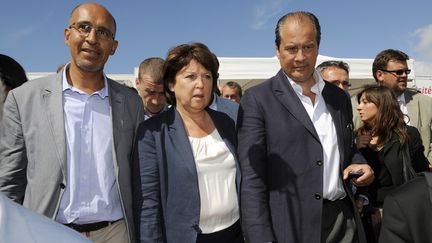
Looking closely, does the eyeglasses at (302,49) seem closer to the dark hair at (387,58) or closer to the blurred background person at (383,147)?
the blurred background person at (383,147)

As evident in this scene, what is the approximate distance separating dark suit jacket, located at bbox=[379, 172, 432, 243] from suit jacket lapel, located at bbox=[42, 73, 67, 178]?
1.59 metres

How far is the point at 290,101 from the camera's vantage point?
2.36 meters

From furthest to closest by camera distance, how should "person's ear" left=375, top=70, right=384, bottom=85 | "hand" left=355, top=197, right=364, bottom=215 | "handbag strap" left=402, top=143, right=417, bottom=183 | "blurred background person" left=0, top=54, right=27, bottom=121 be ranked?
"person's ear" left=375, top=70, right=384, bottom=85 → "handbag strap" left=402, top=143, right=417, bottom=183 → "blurred background person" left=0, top=54, right=27, bottom=121 → "hand" left=355, top=197, right=364, bottom=215

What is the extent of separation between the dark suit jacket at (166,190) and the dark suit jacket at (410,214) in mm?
940

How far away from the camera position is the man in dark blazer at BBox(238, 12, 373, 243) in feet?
7.39

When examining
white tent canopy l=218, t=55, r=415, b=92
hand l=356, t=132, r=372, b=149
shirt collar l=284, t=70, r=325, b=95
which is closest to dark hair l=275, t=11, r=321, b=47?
shirt collar l=284, t=70, r=325, b=95

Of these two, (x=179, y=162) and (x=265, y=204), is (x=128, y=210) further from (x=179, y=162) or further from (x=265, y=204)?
(x=265, y=204)

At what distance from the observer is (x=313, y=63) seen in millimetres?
2424

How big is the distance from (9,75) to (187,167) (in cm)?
156

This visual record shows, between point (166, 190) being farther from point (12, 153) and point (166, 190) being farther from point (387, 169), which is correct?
point (387, 169)

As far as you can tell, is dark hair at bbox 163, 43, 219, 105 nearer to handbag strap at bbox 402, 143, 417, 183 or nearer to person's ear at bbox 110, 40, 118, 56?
person's ear at bbox 110, 40, 118, 56

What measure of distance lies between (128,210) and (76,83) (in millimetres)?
793

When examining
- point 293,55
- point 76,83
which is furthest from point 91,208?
point 293,55

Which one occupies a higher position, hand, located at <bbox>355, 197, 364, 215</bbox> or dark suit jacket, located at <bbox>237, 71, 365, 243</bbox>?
dark suit jacket, located at <bbox>237, 71, 365, 243</bbox>
